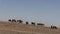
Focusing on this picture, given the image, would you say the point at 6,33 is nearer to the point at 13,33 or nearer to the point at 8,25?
the point at 13,33

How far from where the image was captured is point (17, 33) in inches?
1369

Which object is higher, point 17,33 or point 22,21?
point 22,21

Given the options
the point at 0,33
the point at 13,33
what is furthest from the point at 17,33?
the point at 0,33

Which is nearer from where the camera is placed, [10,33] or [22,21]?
[10,33]

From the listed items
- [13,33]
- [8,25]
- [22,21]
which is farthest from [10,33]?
[22,21]

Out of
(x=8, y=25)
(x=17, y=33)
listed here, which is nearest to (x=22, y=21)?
(x=8, y=25)

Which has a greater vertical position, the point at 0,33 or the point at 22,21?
the point at 22,21

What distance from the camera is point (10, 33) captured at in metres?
34.5

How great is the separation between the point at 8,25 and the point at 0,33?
44.0 ft

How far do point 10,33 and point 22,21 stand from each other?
69.6ft

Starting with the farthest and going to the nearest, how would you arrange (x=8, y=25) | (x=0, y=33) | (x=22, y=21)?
(x=22, y=21)
(x=8, y=25)
(x=0, y=33)

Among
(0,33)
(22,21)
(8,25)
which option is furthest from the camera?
(22,21)

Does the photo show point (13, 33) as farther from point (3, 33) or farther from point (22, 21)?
point (22, 21)

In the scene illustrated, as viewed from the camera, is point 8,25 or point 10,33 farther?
point 8,25
